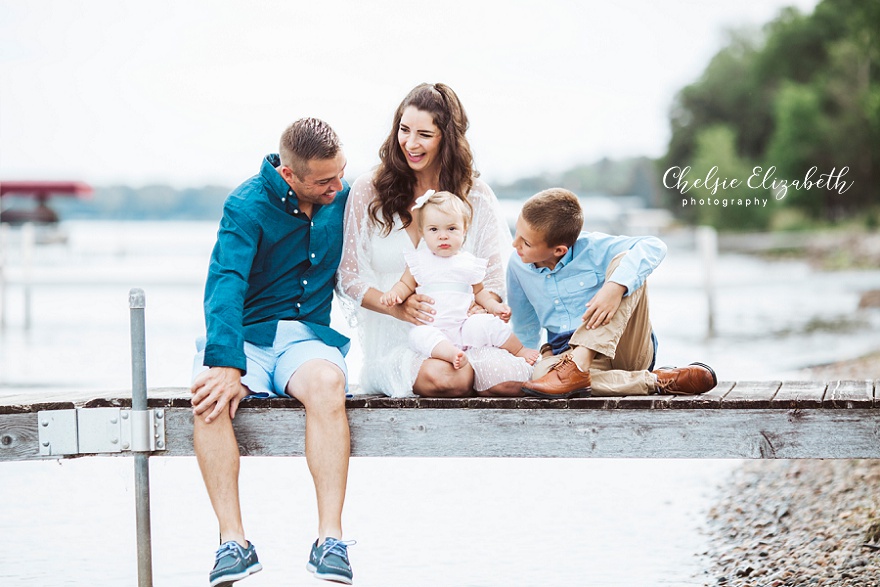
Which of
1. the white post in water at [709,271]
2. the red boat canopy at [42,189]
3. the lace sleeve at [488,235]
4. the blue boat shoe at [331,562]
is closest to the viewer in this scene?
the blue boat shoe at [331,562]

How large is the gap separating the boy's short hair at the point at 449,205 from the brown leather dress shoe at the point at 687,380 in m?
0.82

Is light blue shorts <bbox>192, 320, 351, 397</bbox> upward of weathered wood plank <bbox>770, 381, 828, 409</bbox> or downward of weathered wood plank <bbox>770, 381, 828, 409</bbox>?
upward

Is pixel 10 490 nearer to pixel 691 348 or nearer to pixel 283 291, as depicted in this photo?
pixel 283 291

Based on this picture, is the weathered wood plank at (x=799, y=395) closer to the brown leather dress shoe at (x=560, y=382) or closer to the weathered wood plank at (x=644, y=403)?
the weathered wood plank at (x=644, y=403)

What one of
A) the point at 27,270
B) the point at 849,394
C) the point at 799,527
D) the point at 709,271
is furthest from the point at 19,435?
the point at 27,270

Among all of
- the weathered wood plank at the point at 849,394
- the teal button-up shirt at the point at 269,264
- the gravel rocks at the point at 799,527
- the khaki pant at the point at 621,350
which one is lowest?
the gravel rocks at the point at 799,527

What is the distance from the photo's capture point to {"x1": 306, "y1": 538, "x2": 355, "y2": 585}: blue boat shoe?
10.1 feet

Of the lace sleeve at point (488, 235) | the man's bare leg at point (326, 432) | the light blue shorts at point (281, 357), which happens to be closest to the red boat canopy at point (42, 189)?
the lace sleeve at point (488, 235)

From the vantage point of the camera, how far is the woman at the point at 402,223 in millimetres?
3705

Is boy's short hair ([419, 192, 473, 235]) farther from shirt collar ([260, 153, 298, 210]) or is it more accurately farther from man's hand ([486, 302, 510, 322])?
shirt collar ([260, 153, 298, 210])

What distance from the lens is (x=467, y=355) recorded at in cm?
353

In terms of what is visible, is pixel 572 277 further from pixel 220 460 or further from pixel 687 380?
pixel 220 460

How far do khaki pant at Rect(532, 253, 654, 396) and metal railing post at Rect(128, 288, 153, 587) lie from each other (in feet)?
4.07

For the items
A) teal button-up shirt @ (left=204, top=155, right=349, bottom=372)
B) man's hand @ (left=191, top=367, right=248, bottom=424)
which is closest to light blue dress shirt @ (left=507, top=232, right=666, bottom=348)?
teal button-up shirt @ (left=204, top=155, right=349, bottom=372)
